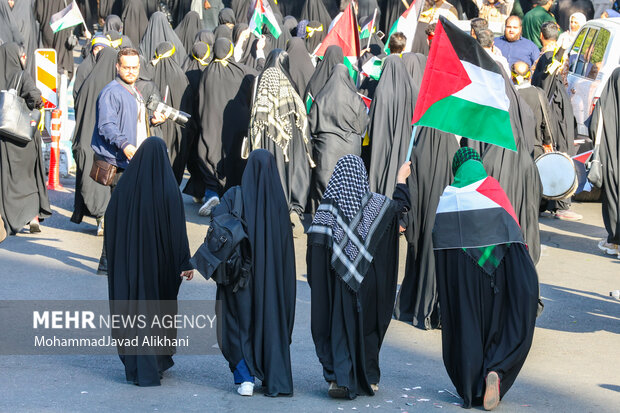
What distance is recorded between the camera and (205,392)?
6371 millimetres

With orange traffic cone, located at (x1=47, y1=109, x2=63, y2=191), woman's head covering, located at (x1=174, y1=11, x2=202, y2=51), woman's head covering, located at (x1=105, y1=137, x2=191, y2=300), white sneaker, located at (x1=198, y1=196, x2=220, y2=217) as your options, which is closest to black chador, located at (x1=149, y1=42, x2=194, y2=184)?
white sneaker, located at (x1=198, y1=196, x2=220, y2=217)

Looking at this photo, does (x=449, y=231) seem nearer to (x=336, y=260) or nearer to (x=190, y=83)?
(x=336, y=260)

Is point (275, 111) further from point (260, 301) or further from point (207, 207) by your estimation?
point (260, 301)

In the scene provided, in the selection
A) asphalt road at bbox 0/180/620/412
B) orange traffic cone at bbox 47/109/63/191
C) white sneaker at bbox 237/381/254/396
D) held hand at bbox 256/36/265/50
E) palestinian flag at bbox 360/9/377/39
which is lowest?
asphalt road at bbox 0/180/620/412

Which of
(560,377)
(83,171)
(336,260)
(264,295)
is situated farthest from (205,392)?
(83,171)

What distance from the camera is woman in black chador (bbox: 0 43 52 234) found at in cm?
1052

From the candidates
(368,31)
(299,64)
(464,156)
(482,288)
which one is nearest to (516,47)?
(368,31)

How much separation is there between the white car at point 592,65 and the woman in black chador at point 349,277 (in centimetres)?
776

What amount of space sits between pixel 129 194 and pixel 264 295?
1022 mm

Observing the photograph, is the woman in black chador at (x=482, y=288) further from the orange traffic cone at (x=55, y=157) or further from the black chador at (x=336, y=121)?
the orange traffic cone at (x=55, y=157)

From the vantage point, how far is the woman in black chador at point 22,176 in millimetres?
10516

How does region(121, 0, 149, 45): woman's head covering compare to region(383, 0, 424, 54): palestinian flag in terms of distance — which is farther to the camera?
region(121, 0, 149, 45): woman's head covering

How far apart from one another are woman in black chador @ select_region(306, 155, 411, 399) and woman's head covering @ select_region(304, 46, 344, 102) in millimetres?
5293

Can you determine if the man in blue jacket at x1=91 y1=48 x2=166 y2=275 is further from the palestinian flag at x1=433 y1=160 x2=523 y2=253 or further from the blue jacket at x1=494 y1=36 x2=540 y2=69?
the blue jacket at x1=494 y1=36 x2=540 y2=69
